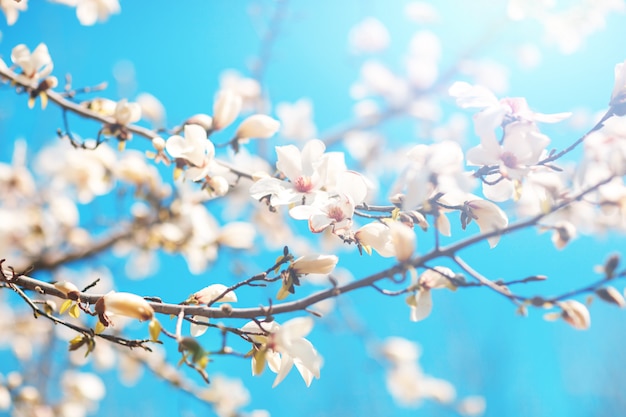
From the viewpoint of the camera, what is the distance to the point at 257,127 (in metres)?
0.99

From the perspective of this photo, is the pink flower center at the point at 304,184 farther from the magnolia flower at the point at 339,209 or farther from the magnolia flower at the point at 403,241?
the magnolia flower at the point at 403,241

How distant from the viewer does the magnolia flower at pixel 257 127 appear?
0.98 metres

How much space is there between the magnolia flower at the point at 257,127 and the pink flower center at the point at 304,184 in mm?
249

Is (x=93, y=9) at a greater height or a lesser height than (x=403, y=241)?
greater

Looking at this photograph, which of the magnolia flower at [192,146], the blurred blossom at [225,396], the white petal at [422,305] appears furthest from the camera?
the blurred blossom at [225,396]

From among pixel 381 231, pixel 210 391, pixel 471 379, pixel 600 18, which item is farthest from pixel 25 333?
pixel 471 379

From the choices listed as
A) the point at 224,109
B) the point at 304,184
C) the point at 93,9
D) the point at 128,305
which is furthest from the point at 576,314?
the point at 93,9

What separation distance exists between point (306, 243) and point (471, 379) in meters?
6.43

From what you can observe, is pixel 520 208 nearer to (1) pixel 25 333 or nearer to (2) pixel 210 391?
(2) pixel 210 391

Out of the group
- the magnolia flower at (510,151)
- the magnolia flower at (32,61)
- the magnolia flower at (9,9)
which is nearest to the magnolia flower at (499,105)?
the magnolia flower at (510,151)

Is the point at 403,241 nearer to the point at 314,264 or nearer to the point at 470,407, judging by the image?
the point at 314,264

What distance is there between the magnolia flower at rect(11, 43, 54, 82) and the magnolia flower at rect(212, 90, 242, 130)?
0.31 metres

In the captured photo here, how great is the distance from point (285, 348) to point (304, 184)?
244 millimetres

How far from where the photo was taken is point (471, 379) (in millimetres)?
8289
